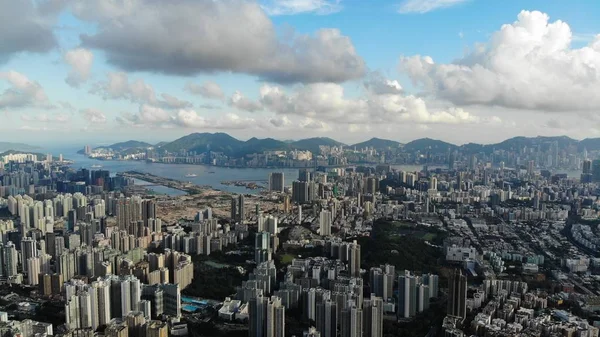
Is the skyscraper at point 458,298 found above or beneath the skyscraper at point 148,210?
beneath

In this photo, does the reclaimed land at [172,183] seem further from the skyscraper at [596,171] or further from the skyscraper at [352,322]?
the skyscraper at [596,171]

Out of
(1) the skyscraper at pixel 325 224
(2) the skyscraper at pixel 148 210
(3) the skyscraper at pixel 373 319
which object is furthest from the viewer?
(2) the skyscraper at pixel 148 210

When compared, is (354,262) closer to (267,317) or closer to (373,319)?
(373,319)

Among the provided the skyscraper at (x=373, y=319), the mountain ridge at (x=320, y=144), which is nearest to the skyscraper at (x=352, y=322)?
the skyscraper at (x=373, y=319)

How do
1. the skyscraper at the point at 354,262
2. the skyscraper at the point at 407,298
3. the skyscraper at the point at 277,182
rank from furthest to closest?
the skyscraper at the point at 277,182 → the skyscraper at the point at 354,262 → the skyscraper at the point at 407,298

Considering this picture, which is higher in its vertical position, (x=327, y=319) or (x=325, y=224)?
(x=325, y=224)

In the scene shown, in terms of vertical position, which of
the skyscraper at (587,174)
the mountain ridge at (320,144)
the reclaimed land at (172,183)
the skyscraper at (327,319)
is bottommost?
the skyscraper at (327,319)

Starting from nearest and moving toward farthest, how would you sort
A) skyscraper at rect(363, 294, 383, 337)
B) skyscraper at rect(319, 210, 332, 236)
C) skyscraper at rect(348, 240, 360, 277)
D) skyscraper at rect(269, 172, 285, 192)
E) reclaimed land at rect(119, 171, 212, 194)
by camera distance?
1. skyscraper at rect(363, 294, 383, 337)
2. skyscraper at rect(348, 240, 360, 277)
3. skyscraper at rect(319, 210, 332, 236)
4. skyscraper at rect(269, 172, 285, 192)
5. reclaimed land at rect(119, 171, 212, 194)

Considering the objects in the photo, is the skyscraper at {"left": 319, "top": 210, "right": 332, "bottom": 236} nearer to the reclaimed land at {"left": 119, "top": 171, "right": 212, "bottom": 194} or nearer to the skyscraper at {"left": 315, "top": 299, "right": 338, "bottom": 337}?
the skyscraper at {"left": 315, "top": 299, "right": 338, "bottom": 337}

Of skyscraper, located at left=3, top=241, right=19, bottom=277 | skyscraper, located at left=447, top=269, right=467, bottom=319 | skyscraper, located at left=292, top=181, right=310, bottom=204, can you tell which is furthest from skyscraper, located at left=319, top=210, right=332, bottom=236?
skyscraper, located at left=3, top=241, right=19, bottom=277

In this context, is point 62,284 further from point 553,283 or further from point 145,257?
point 553,283

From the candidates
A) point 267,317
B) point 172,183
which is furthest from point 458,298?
point 172,183
